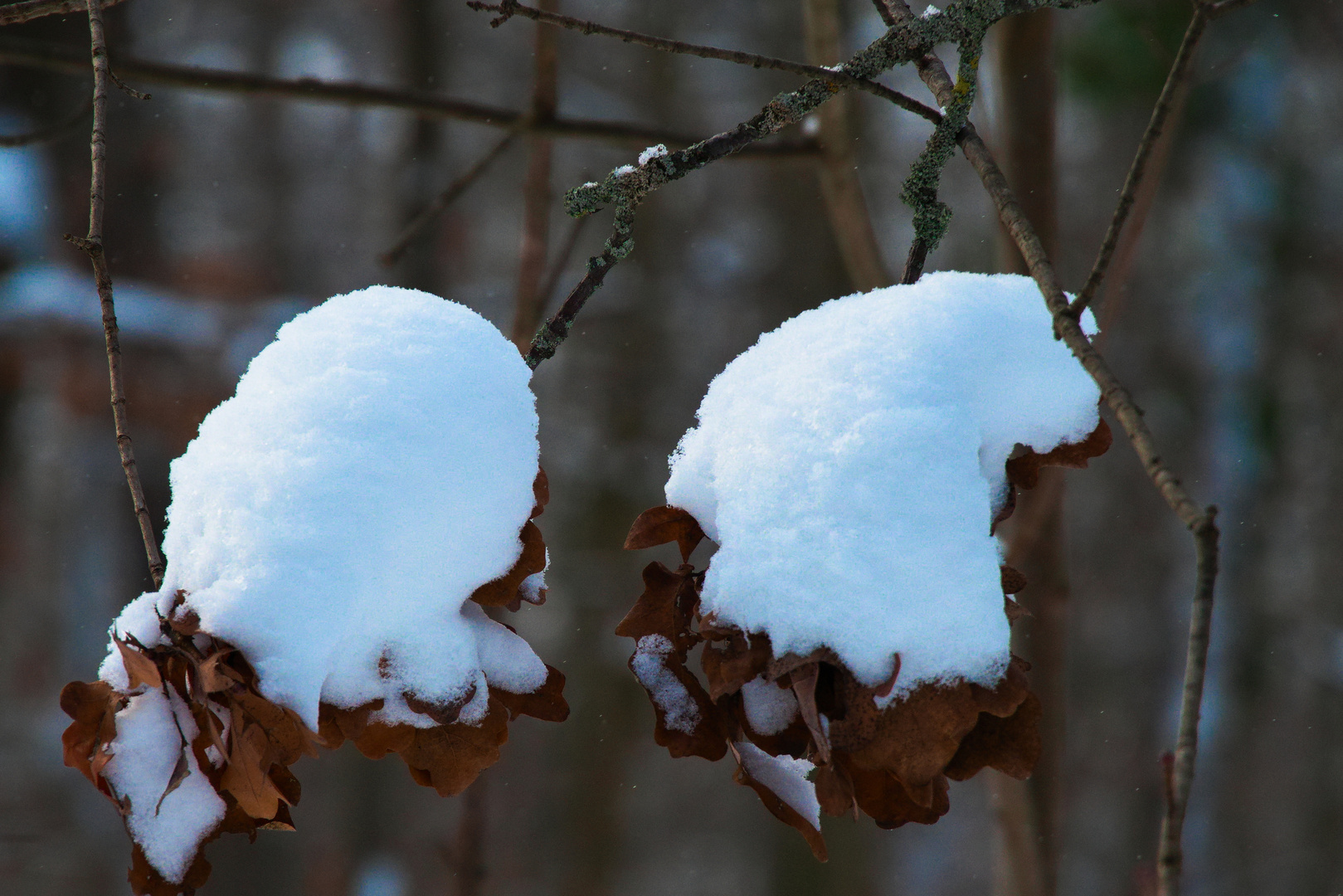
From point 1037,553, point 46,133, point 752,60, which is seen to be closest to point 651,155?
point 752,60

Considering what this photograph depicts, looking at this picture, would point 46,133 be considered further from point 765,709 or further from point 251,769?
point 765,709

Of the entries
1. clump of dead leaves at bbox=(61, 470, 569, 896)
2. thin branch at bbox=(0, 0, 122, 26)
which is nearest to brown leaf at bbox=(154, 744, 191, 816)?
clump of dead leaves at bbox=(61, 470, 569, 896)

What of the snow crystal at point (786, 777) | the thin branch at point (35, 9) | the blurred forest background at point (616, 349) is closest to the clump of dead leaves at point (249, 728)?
the snow crystal at point (786, 777)

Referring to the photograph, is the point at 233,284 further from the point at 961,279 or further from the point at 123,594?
the point at 961,279

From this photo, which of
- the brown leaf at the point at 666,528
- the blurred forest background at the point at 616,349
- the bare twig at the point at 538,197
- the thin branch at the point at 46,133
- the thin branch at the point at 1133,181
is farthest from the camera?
the blurred forest background at the point at 616,349

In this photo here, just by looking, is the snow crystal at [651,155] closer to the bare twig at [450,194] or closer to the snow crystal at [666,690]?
the snow crystal at [666,690]

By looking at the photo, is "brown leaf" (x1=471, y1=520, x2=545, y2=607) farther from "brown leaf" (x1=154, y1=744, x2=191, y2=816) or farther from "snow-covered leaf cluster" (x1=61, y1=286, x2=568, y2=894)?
"brown leaf" (x1=154, y1=744, x2=191, y2=816)
